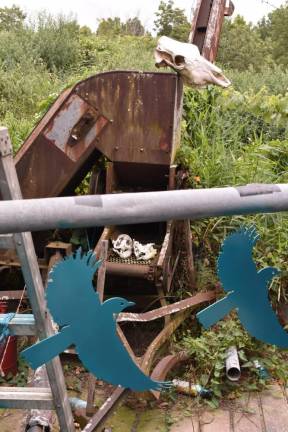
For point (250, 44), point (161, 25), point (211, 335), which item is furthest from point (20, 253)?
point (161, 25)

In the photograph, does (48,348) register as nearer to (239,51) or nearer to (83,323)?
(83,323)

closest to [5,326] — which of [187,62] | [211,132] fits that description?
[187,62]

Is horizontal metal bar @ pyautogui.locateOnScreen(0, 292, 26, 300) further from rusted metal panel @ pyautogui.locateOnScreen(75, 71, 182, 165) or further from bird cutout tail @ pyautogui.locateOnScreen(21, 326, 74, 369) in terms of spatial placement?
bird cutout tail @ pyautogui.locateOnScreen(21, 326, 74, 369)

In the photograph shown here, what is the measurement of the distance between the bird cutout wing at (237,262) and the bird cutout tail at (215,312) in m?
0.04

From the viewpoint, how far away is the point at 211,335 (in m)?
3.79

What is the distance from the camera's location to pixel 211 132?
5.06 metres

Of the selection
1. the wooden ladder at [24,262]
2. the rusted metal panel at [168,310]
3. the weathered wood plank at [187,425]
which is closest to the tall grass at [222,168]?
the rusted metal panel at [168,310]

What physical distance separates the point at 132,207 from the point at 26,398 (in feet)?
4.45

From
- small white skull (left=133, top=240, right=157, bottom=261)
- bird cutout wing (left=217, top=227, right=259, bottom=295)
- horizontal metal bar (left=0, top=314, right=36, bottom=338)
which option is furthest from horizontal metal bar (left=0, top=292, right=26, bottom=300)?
bird cutout wing (left=217, top=227, right=259, bottom=295)

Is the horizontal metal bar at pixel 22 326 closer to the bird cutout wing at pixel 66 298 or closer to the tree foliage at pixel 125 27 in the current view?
the bird cutout wing at pixel 66 298

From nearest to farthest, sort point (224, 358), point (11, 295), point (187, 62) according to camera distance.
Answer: point (187, 62) < point (224, 358) < point (11, 295)

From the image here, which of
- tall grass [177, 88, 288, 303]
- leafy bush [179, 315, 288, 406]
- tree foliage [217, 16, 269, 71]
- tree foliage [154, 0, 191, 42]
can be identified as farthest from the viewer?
tree foliage [154, 0, 191, 42]

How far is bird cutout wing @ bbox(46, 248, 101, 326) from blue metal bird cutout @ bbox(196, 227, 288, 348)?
1.06ft

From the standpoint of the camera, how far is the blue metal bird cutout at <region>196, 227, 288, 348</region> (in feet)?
5.09
